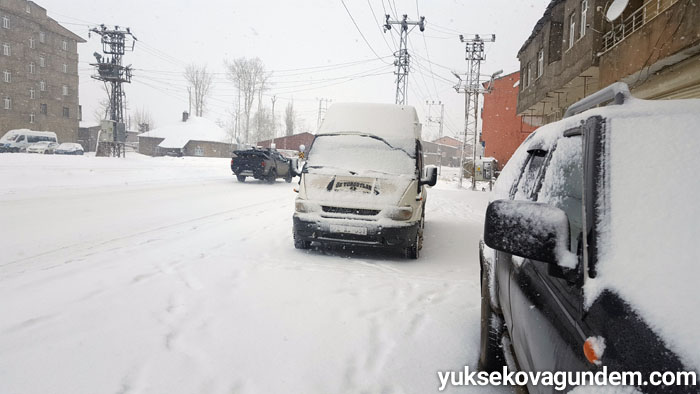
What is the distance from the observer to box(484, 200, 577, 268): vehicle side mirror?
1.38 metres

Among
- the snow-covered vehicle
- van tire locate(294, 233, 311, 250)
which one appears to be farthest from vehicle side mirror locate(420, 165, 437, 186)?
the snow-covered vehicle

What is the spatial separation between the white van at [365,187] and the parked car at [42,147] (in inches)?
1627

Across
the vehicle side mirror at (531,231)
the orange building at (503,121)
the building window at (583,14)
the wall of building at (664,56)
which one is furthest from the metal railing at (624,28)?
the orange building at (503,121)

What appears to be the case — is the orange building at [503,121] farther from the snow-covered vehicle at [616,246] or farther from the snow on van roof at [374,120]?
the snow-covered vehicle at [616,246]

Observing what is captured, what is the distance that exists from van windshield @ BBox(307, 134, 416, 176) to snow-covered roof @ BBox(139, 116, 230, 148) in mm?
65549

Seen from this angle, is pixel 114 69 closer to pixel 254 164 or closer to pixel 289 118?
pixel 254 164

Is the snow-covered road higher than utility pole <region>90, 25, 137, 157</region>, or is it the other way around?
utility pole <region>90, 25, 137, 157</region>

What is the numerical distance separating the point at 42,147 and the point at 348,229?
142ft

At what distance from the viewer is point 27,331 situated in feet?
10.3

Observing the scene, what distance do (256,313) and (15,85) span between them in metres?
62.7

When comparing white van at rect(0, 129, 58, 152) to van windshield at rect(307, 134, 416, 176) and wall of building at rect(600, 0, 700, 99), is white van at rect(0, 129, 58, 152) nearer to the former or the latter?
van windshield at rect(307, 134, 416, 176)

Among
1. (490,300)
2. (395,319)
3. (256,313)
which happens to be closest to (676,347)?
(490,300)

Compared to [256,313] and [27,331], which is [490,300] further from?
[27,331]

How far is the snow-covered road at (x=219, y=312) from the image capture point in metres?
2.66
